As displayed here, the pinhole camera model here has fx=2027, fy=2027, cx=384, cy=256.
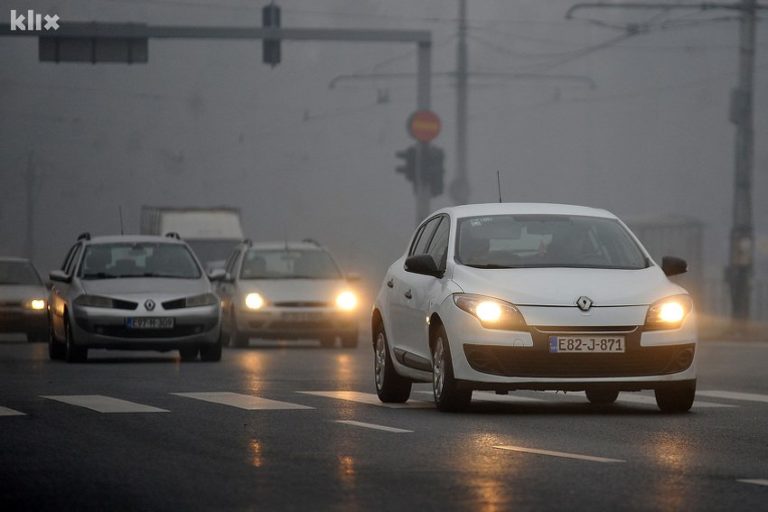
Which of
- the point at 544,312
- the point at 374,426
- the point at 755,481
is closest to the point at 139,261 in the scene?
the point at 544,312

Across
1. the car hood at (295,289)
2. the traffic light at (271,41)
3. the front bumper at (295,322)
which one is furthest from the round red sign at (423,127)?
the front bumper at (295,322)

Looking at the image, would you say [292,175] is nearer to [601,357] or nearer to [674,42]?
[674,42]

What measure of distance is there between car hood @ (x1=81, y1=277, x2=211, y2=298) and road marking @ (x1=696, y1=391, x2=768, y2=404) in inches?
330

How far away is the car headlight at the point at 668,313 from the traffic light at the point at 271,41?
2484cm

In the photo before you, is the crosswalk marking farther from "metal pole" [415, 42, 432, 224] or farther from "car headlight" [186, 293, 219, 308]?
"metal pole" [415, 42, 432, 224]

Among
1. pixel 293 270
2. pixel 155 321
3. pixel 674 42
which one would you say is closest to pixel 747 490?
pixel 155 321

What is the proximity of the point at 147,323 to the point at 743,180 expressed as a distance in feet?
51.3

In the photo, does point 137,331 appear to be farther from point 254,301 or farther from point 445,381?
point 445,381

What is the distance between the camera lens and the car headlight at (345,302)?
97.5 ft

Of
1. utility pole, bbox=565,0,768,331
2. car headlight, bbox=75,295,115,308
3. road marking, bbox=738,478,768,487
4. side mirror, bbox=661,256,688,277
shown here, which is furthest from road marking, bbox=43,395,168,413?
utility pole, bbox=565,0,768,331

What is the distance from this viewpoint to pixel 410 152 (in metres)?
40.2

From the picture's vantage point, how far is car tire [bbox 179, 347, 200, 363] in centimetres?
2491

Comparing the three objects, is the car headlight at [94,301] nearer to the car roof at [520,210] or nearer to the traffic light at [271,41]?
the car roof at [520,210]

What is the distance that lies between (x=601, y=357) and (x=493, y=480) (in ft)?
14.4
